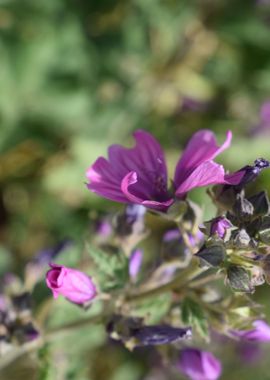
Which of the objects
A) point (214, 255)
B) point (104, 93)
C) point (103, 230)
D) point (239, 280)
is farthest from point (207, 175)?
point (104, 93)

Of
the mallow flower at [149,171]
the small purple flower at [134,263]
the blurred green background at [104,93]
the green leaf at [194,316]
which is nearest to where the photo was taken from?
the mallow flower at [149,171]

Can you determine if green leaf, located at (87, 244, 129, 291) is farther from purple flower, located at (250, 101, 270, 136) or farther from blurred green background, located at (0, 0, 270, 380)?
purple flower, located at (250, 101, 270, 136)

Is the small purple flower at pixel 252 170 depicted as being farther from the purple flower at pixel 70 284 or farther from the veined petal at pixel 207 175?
the purple flower at pixel 70 284

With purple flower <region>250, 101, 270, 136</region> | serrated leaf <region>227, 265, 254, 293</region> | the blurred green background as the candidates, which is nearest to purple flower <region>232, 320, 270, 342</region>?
serrated leaf <region>227, 265, 254, 293</region>

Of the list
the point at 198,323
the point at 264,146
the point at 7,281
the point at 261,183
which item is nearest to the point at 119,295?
the point at 198,323

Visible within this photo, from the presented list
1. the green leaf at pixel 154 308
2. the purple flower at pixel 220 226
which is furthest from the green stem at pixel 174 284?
the purple flower at pixel 220 226

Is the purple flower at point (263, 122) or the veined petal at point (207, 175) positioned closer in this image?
the veined petal at point (207, 175)
